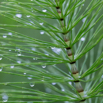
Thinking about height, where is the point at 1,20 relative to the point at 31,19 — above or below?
below

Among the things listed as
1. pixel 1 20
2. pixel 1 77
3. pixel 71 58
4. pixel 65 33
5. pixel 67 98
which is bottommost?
pixel 1 77

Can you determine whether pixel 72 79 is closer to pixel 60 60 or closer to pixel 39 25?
pixel 60 60

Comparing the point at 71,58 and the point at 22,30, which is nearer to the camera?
the point at 71,58

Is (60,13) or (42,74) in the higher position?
(60,13)

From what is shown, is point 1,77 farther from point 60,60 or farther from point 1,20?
point 60,60

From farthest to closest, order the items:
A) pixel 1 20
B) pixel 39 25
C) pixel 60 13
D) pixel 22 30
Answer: pixel 22 30 → pixel 1 20 → pixel 60 13 → pixel 39 25

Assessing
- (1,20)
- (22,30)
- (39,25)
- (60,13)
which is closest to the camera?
(39,25)

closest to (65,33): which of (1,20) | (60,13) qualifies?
(60,13)

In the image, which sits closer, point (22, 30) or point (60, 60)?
point (60, 60)

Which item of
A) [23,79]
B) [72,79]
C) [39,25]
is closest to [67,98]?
[72,79]
